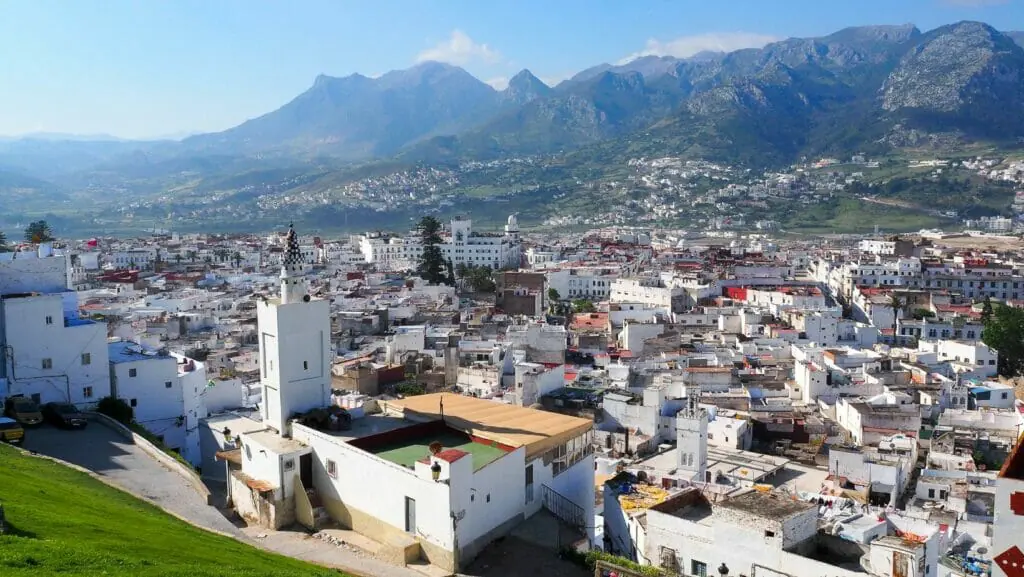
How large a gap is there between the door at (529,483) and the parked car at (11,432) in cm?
917

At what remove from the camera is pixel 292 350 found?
1560cm

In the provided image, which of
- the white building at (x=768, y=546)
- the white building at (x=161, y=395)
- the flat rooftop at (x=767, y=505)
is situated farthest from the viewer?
the white building at (x=161, y=395)

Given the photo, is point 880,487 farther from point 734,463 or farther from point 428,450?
point 428,450

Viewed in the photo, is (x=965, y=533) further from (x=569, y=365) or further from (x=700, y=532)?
(x=569, y=365)

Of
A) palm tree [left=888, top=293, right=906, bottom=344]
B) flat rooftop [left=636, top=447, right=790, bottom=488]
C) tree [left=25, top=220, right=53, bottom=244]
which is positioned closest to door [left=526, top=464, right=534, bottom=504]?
flat rooftop [left=636, top=447, right=790, bottom=488]

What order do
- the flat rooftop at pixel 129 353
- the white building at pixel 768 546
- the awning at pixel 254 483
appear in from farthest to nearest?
the flat rooftop at pixel 129 353 → the awning at pixel 254 483 → the white building at pixel 768 546

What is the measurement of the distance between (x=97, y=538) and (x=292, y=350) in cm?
670

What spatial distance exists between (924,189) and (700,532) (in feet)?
411

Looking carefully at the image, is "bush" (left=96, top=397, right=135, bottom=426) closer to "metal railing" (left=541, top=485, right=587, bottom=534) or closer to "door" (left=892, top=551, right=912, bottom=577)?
"metal railing" (left=541, top=485, right=587, bottom=534)

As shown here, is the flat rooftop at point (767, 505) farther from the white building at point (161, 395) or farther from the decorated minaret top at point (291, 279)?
the white building at point (161, 395)

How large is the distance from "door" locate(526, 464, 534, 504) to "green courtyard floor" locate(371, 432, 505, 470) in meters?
0.60

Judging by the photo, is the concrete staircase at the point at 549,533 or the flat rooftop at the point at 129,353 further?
the flat rooftop at the point at 129,353

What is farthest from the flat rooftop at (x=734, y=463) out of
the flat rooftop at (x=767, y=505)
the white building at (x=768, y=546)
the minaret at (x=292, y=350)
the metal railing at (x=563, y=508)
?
the minaret at (x=292, y=350)

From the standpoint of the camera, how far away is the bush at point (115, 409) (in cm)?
1864
